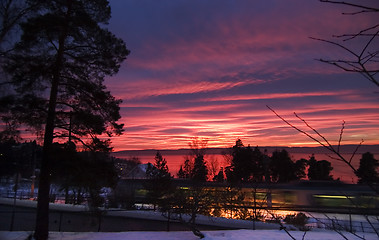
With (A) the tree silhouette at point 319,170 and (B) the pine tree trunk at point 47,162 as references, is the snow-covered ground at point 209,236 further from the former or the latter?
(A) the tree silhouette at point 319,170

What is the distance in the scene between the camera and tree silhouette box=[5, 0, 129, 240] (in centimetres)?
1197

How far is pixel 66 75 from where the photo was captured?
13.3 meters

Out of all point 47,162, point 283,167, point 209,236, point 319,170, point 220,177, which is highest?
point 47,162

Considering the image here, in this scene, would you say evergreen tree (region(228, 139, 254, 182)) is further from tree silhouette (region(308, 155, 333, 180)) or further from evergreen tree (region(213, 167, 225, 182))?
tree silhouette (region(308, 155, 333, 180))

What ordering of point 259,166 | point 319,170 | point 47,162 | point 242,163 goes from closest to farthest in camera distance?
point 47,162
point 319,170
point 242,163
point 259,166

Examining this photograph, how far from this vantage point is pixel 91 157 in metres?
13.0

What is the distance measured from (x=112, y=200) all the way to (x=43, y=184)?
18342 millimetres

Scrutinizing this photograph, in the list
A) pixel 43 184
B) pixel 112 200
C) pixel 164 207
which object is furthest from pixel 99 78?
pixel 112 200

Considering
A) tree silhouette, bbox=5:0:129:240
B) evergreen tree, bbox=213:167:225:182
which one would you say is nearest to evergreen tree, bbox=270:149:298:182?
evergreen tree, bbox=213:167:225:182

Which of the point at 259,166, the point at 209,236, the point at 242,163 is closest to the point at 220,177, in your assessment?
the point at 242,163

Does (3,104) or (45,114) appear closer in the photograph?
(3,104)

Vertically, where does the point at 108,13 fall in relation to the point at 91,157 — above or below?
above

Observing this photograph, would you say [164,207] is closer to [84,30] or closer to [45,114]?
[45,114]

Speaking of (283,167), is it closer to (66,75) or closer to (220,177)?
(220,177)
